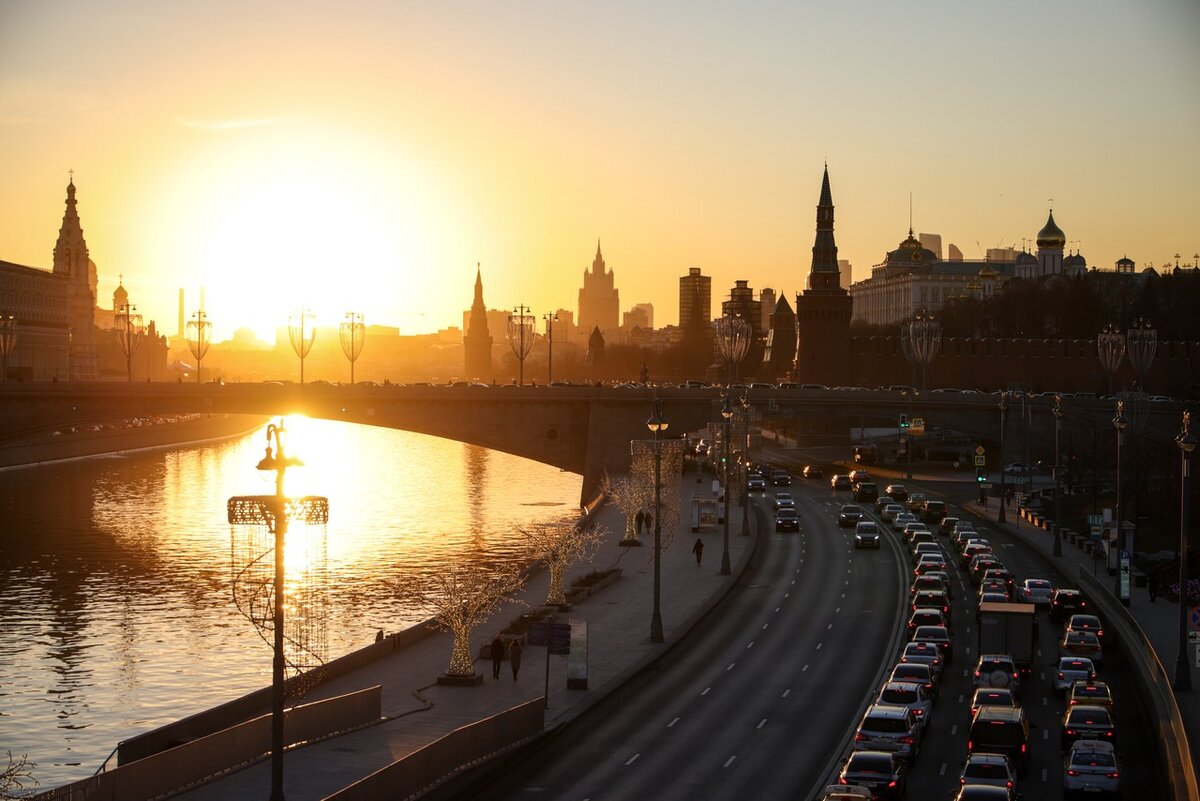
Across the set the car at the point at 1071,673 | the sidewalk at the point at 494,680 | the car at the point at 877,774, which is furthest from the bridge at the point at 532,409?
the car at the point at 877,774

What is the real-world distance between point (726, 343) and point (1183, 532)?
176 feet

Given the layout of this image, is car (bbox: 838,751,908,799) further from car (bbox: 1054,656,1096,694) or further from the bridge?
the bridge

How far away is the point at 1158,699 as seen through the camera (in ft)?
112

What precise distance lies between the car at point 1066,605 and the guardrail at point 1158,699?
73 centimetres

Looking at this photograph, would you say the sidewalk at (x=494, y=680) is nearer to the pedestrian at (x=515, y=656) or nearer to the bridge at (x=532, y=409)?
the pedestrian at (x=515, y=656)

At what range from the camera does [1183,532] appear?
3725cm

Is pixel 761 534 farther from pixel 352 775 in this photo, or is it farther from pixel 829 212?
pixel 829 212

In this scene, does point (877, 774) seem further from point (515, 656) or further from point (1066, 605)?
point (1066, 605)

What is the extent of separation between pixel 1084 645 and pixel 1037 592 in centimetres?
944

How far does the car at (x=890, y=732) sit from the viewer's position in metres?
31.0

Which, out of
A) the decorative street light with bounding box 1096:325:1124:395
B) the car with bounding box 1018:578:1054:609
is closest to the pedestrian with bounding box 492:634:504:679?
the car with bounding box 1018:578:1054:609

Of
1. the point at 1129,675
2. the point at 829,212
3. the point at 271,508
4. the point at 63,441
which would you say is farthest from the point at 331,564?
the point at 829,212

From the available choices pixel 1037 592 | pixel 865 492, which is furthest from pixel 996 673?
pixel 865 492

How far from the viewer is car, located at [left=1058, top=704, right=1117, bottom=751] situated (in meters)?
32.4
